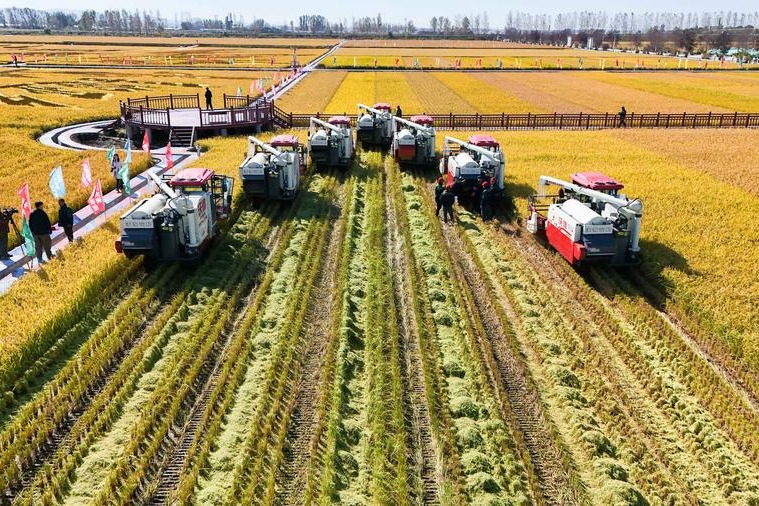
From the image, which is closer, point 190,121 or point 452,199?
point 452,199

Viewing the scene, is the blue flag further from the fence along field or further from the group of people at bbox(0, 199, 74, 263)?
the fence along field

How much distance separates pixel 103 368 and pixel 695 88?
7192 cm

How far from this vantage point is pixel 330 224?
789 inches

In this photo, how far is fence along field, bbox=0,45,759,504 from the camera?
8.85m

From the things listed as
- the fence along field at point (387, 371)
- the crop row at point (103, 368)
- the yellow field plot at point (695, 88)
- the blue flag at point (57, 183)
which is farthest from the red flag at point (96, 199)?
the yellow field plot at point (695, 88)

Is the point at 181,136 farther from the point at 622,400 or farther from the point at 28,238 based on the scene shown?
the point at 622,400

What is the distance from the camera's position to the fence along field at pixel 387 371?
8.85m

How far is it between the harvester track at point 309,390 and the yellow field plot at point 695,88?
50486 mm

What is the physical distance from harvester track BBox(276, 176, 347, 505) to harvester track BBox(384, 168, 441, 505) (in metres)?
1.54

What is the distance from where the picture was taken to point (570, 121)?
43.8 m

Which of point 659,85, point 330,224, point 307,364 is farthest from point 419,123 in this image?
point 659,85

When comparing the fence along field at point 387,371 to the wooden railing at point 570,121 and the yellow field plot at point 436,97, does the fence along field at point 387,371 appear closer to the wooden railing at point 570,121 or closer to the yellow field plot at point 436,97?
the wooden railing at point 570,121

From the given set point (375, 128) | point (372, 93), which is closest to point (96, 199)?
point (375, 128)

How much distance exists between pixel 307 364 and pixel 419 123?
2101 cm
